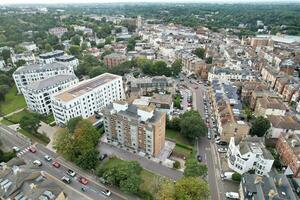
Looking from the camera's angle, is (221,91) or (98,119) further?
(221,91)

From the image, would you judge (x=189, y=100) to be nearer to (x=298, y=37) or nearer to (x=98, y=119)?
(x=98, y=119)

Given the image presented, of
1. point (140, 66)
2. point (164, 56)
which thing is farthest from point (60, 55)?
point (164, 56)

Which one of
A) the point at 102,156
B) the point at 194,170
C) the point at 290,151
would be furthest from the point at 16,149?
the point at 290,151

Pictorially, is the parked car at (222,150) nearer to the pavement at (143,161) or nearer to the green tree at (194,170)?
the pavement at (143,161)

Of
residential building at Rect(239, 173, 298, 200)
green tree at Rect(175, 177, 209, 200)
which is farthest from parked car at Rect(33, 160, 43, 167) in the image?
residential building at Rect(239, 173, 298, 200)

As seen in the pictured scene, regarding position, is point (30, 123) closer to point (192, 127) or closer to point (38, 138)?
point (38, 138)
